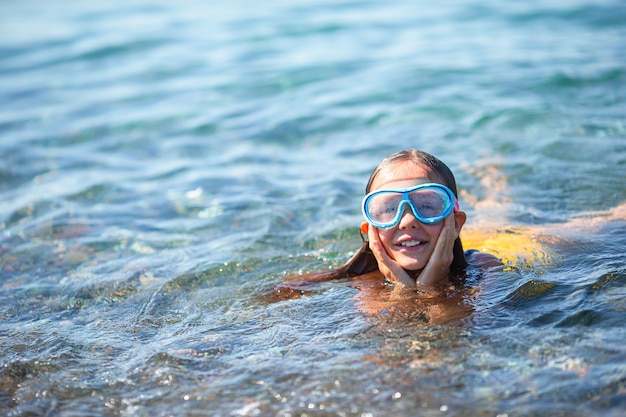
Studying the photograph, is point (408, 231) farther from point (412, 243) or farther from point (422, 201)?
point (422, 201)

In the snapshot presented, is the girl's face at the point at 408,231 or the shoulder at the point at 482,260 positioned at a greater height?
the girl's face at the point at 408,231

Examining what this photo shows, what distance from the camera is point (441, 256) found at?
434cm

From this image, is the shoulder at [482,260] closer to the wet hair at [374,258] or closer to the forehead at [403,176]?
the wet hair at [374,258]

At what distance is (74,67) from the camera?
559 inches

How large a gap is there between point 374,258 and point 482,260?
71 cm

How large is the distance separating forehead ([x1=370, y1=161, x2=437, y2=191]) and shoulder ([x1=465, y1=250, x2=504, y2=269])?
774 millimetres

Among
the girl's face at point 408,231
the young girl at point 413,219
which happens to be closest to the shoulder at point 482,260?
the young girl at point 413,219

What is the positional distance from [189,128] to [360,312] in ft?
20.3

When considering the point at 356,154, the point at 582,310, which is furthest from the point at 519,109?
the point at 582,310

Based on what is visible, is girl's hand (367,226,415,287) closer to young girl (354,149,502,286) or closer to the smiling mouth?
young girl (354,149,502,286)

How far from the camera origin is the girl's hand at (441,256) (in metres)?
4.31

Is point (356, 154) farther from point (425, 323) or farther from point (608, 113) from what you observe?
point (425, 323)

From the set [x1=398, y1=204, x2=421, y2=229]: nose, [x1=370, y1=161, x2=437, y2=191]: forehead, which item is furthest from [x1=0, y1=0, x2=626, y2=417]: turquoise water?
[x1=370, y1=161, x2=437, y2=191]: forehead

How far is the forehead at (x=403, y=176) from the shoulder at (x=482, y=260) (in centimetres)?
77
